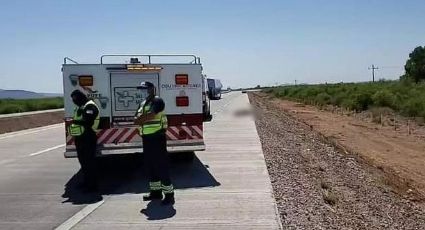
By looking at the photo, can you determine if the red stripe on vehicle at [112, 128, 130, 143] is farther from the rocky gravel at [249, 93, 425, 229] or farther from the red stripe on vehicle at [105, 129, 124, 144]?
the rocky gravel at [249, 93, 425, 229]

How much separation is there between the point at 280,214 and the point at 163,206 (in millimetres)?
1806

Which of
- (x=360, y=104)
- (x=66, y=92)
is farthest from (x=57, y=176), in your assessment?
(x=360, y=104)

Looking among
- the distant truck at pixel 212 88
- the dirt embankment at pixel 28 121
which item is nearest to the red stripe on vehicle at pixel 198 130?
the dirt embankment at pixel 28 121

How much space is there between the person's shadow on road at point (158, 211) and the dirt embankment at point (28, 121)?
74.9 feet

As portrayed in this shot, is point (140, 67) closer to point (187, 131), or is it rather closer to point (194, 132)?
point (187, 131)

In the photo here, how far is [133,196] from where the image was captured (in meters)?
9.84

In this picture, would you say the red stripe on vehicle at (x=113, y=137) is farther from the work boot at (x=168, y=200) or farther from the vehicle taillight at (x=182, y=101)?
the work boot at (x=168, y=200)

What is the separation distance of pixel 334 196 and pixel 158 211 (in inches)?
146

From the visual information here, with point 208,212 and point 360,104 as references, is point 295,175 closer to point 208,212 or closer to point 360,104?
point 208,212

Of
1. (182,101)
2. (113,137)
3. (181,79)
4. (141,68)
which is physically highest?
(141,68)

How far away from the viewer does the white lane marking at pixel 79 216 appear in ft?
25.2

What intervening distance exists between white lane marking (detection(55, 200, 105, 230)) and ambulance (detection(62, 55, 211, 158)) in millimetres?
2349

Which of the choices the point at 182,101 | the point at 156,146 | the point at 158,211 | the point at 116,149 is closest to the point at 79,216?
the point at 158,211

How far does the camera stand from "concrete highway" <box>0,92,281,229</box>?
7.84 meters
